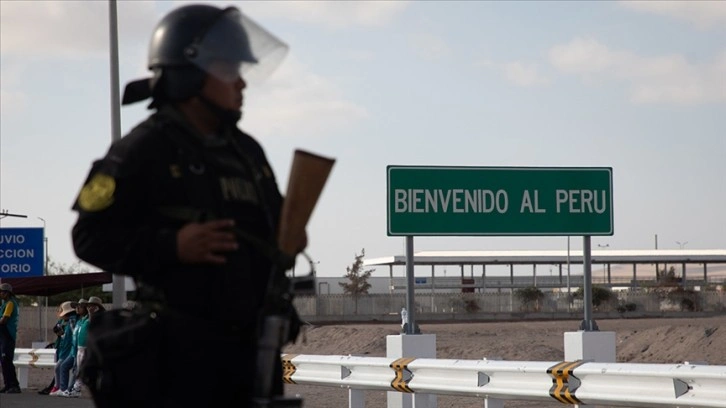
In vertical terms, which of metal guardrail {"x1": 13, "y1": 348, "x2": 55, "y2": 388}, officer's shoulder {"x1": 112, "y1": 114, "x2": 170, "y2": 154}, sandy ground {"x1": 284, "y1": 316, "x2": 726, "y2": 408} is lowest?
sandy ground {"x1": 284, "y1": 316, "x2": 726, "y2": 408}

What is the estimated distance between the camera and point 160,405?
418 centimetres

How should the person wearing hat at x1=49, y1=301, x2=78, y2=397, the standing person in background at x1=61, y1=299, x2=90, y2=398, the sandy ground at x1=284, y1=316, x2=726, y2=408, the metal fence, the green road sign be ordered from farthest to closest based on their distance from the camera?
the metal fence < the sandy ground at x1=284, y1=316, x2=726, y2=408 < the person wearing hat at x1=49, y1=301, x2=78, y2=397 < the standing person in background at x1=61, y1=299, x2=90, y2=398 < the green road sign

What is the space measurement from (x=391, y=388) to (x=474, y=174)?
298 cm

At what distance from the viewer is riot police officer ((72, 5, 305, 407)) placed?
13.7 feet

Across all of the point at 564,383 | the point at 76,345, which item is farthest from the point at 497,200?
the point at 76,345

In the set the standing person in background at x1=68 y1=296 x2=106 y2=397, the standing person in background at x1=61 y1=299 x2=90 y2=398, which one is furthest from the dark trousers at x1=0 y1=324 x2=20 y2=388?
the standing person in background at x1=68 y1=296 x2=106 y2=397

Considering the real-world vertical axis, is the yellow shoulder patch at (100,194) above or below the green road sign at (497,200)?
below

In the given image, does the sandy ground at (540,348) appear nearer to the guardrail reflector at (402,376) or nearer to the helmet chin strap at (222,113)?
the guardrail reflector at (402,376)

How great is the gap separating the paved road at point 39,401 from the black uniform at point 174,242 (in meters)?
13.6

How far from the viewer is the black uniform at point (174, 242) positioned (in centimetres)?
418

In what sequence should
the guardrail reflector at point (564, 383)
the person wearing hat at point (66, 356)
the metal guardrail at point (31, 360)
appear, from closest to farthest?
the guardrail reflector at point (564, 383) < the person wearing hat at point (66, 356) < the metal guardrail at point (31, 360)

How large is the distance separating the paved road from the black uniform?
13.6 meters

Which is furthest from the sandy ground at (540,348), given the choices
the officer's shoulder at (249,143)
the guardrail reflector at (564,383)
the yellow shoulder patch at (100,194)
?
the yellow shoulder patch at (100,194)

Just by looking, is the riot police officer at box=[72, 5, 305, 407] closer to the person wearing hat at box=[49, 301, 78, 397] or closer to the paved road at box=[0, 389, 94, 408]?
the paved road at box=[0, 389, 94, 408]
